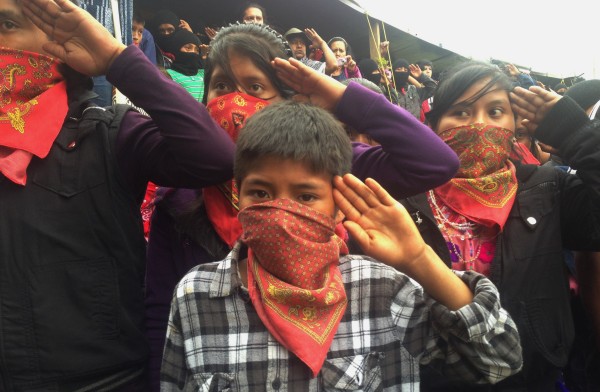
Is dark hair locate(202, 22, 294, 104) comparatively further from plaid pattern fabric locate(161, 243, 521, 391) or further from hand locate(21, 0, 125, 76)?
plaid pattern fabric locate(161, 243, 521, 391)

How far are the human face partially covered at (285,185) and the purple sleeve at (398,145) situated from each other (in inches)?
14.2

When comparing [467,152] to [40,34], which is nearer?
[40,34]

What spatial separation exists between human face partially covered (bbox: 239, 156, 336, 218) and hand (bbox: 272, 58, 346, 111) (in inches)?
17.7

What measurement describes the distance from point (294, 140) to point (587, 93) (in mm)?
2605

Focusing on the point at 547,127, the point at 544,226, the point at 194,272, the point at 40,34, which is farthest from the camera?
the point at 547,127

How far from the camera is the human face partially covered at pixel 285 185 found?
53.2 inches

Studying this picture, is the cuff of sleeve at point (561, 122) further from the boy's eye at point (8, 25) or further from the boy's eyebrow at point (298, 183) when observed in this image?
the boy's eye at point (8, 25)

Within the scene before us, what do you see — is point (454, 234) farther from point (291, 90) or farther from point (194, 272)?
point (194, 272)

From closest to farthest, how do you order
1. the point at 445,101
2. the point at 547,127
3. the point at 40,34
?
the point at 40,34, the point at 547,127, the point at 445,101

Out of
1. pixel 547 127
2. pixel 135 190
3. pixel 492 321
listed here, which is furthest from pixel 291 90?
pixel 492 321

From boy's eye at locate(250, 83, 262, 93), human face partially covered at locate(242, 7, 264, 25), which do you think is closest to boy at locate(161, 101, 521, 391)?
boy's eye at locate(250, 83, 262, 93)

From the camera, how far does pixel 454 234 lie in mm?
1879

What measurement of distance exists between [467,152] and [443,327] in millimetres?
953

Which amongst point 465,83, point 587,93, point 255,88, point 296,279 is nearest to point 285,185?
point 296,279
